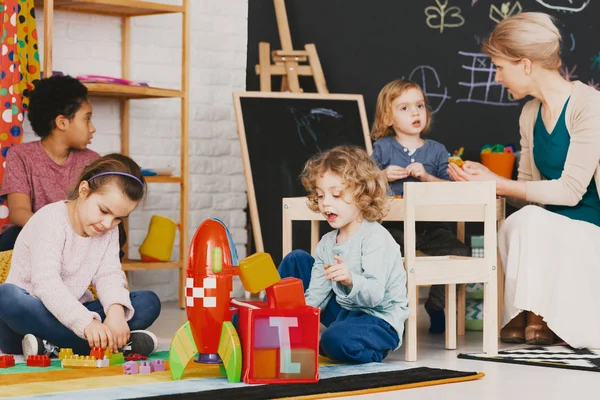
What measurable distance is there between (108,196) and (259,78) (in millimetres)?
2496

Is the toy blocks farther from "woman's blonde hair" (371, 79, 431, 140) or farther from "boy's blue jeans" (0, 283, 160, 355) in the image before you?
"woman's blonde hair" (371, 79, 431, 140)

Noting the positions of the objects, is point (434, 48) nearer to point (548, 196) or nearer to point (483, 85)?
point (483, 85)

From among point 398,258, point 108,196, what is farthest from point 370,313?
point 108,196

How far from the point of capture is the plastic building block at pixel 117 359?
297 cm

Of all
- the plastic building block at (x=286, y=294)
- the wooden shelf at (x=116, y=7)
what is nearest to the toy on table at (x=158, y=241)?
the wooden shelf at (x=116, y=7)

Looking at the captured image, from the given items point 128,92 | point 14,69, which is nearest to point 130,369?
point 14,69

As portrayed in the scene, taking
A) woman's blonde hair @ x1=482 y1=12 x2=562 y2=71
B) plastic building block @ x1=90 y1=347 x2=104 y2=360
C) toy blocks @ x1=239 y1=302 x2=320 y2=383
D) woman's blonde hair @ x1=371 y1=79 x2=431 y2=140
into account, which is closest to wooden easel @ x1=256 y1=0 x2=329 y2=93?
woman's blonde hair @ x1=371 y1=79 x2=431 y2=140

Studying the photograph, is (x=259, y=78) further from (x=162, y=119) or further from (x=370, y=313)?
(x=370, y=313)

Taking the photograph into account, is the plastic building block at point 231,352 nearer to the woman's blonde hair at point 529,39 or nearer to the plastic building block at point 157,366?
the plastic building block at point 157,366

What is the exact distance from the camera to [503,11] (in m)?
4.98

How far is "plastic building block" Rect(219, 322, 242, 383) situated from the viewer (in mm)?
2564

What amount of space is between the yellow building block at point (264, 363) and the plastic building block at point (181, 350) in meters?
0.17

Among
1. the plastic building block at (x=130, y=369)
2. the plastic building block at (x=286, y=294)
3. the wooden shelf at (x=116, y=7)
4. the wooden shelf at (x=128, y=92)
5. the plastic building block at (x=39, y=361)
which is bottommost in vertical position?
the plastic building block at (x=39, y=361)

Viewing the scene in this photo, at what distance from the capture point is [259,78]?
5402 mm
